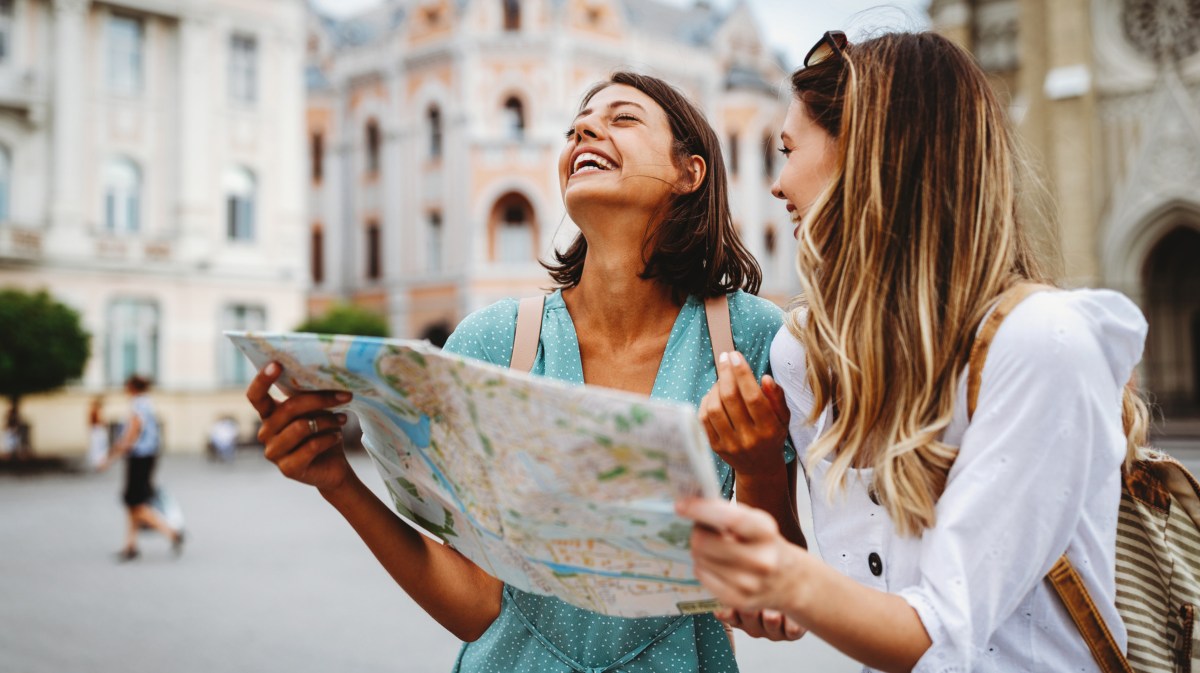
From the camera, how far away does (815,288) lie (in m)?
1.63

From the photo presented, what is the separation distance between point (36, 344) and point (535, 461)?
22.1 m

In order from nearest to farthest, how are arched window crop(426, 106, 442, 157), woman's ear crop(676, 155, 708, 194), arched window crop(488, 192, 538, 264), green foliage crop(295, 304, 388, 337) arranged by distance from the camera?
1. woman's ear crop(676, 155, 708, 194)
2. green foliage crop(295, 304, 388, 337)
3. arched window crop(488, 192, 538, 264)
4. arched window crop(426, 106, 442, 157)

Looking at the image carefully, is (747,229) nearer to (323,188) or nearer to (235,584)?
(323,188)

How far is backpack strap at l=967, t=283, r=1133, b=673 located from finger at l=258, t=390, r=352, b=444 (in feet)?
3.33

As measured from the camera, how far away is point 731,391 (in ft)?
5.42

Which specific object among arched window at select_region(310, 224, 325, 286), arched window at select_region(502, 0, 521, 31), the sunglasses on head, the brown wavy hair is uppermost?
arched window at select_region(502, 0, 521, 31)

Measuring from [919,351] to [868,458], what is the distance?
0.21 metres

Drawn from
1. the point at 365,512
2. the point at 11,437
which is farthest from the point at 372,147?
the point at 365,512

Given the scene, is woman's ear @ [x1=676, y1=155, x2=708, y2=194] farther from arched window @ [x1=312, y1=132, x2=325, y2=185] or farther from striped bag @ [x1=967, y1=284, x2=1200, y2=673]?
arched window @ [x1=312, y1=132, x2=325, y2=185]

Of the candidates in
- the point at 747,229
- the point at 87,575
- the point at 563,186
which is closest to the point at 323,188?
the point at 747,229

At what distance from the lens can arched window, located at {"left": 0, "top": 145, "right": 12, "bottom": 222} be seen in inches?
949

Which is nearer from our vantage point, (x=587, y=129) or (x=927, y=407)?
(x=927, y=407)

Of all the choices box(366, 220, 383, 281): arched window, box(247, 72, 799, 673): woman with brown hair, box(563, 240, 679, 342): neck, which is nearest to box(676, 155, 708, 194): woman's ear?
box(247, 72, 799, 673): woman with brown hair

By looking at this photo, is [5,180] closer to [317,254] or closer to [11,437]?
[11,437]
